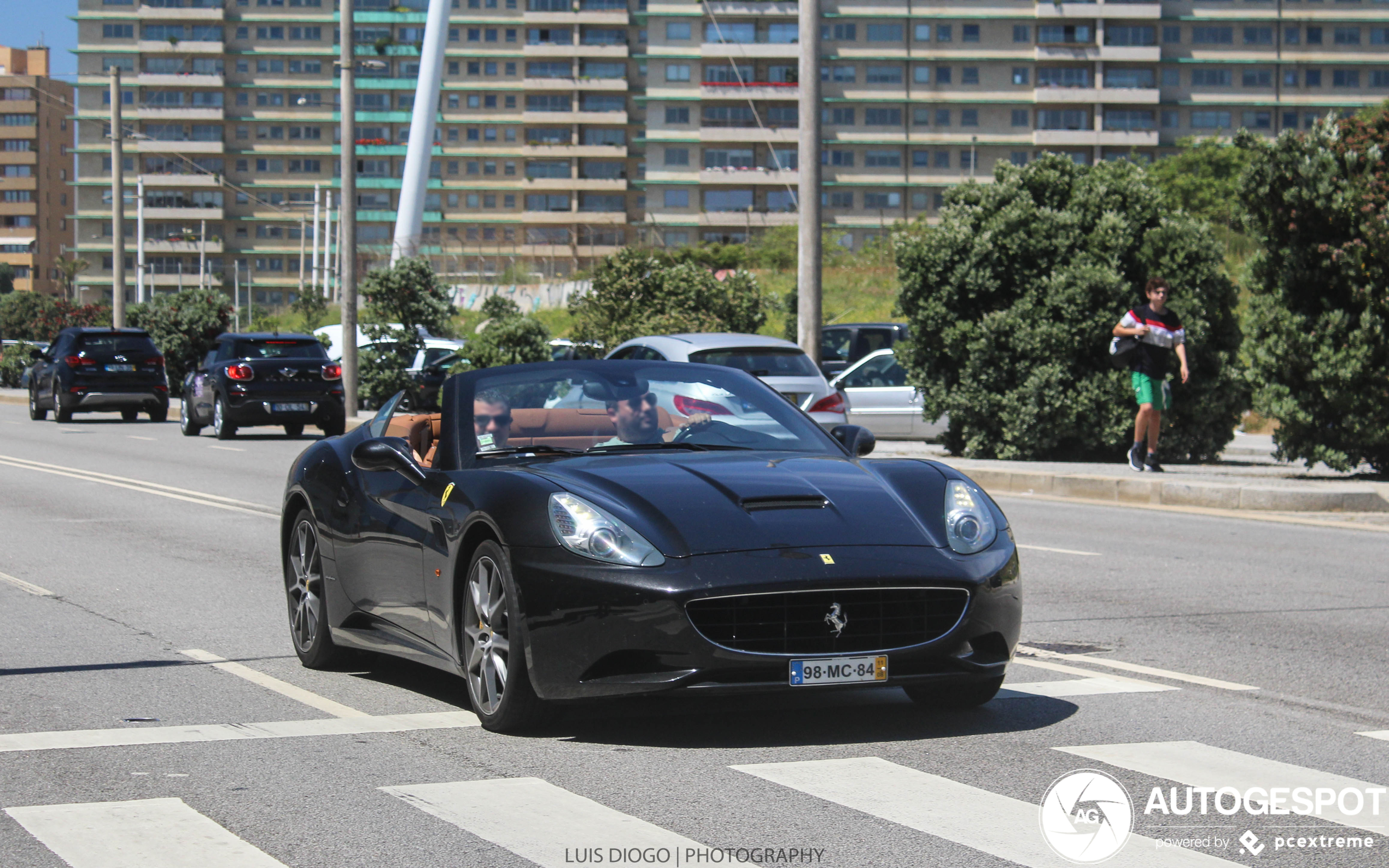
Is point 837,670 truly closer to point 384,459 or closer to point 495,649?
point 495,649

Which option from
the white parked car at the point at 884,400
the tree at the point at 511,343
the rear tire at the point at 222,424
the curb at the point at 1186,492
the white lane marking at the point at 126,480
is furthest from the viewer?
the tree at the point at 511,343

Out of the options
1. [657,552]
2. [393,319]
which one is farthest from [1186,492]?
[393,319]

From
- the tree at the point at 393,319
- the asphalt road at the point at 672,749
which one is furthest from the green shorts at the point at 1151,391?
the tree at the point at 393,319

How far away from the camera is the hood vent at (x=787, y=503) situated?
595cm

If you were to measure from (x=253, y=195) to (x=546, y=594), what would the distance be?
13297 centimetres

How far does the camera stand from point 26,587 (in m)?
10.6

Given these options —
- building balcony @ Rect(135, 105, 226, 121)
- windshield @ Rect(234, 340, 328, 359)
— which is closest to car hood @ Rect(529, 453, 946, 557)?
windshield @ Rect(234, 340, 328, 359)

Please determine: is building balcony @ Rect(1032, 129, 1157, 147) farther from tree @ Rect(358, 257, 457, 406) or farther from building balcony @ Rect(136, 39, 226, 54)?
tree @ Rect(358, 257, 457, 406)

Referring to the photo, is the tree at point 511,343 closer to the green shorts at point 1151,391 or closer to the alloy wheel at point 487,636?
the green shorts at point 1151,391

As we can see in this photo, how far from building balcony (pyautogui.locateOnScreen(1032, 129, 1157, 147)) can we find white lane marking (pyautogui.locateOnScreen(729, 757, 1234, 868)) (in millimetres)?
112831

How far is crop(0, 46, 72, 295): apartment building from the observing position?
579 ft

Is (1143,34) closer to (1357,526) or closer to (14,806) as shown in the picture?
(1357,526)

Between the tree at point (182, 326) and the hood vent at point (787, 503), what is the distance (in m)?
40.5

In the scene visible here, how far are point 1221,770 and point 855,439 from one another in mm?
2197
